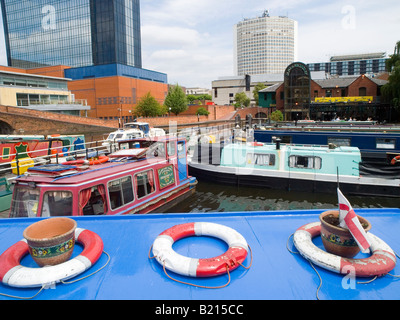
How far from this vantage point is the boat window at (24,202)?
23.0ft

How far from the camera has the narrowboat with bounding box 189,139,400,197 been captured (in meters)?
13.0

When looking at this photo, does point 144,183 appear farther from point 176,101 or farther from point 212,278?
point 176,101

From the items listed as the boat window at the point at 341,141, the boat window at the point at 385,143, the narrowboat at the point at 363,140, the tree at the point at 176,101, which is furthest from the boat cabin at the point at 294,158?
the tree at the point at 176,101

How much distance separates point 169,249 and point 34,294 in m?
1.73

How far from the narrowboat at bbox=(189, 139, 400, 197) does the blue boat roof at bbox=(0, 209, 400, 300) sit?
8212 millimetres

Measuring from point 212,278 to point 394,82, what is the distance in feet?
159

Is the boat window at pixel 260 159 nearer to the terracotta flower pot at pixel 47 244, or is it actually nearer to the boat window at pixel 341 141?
the boat window at pixel 341 141

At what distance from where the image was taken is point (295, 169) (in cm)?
1413

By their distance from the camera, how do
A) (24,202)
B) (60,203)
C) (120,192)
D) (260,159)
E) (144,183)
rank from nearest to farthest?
(60,203) < (24,202) < (120,192) < (144,183) < (260,159)

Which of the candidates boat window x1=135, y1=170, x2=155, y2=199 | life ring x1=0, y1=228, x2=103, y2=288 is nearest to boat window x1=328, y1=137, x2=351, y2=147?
boat window x1=135, y1=170, x2=155, y2=199

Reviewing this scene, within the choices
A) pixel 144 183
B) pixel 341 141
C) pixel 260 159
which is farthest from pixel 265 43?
pixel 144 183

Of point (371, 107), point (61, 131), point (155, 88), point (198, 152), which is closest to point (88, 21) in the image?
point (155, 88)

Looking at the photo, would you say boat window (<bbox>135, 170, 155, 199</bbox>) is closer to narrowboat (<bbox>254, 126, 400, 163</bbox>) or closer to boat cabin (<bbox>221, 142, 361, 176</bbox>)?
boat cabin (<bbox>221, 142, 361, 176</bbox>)

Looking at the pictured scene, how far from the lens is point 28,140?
1583 cm
